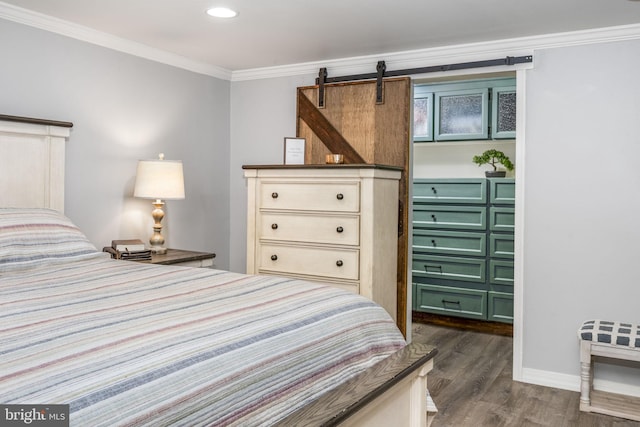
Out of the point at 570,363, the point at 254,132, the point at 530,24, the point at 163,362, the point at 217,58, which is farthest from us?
the point at 254,132

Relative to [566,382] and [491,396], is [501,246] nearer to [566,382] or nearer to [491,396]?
[566,382]

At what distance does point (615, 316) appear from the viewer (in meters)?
3.28

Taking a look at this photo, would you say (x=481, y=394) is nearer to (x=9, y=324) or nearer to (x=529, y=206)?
(x=529, y=206)

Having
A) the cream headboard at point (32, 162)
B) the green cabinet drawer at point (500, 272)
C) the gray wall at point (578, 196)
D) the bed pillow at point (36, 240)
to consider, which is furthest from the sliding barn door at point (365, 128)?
the bed pillow at point (36, 240)

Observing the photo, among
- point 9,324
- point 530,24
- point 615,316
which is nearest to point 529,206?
point 615,316

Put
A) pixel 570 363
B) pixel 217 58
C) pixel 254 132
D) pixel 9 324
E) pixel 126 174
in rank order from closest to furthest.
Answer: pixel 9 324, pixel 570 363, pixel 126 174, pixel 217 58, pixel 254 132

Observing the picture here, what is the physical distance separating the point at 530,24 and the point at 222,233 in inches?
113

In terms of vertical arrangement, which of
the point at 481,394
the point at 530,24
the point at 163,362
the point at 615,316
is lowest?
the point at 481,394

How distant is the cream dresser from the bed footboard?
5.09 ft

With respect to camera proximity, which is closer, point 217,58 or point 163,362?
point 163,362

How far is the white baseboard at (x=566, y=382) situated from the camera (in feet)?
10.6

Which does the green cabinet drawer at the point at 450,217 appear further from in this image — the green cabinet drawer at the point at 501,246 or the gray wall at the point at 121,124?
the gray wall at the point at 121,124

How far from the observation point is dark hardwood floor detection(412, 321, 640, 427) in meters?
2.89

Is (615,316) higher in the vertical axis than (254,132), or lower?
lower
